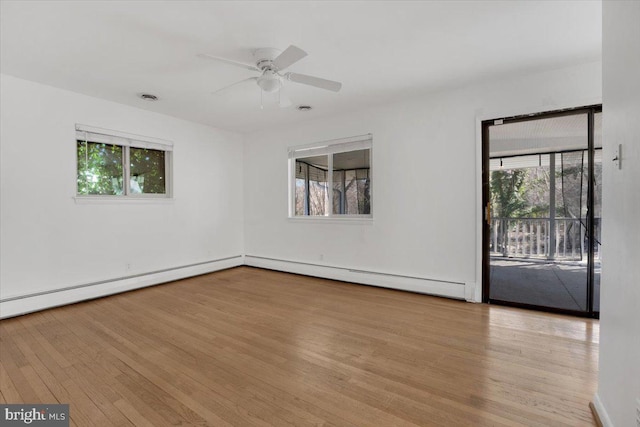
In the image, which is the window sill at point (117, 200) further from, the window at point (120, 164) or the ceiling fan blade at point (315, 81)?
the ceiling fan blade at point (315, 81)

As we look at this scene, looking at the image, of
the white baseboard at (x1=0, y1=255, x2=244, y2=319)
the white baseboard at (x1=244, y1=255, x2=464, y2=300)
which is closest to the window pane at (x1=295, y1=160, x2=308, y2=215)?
the white baseboard at (x1=244, y1=255, x2=464, y2=300)

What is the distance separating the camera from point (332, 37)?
243 cm

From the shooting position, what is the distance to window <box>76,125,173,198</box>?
12.2 feet

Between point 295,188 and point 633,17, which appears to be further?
point 295,188

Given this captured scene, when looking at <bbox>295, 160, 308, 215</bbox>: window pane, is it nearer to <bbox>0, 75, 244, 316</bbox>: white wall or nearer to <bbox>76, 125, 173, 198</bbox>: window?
<bbox>0, 75, 244, 316</bbox>: white wall

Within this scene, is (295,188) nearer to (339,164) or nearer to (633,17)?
(339,164)

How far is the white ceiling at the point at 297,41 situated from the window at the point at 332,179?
43.9 inches

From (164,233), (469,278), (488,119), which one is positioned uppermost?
(488,119)

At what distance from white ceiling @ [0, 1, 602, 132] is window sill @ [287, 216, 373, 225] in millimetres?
1767

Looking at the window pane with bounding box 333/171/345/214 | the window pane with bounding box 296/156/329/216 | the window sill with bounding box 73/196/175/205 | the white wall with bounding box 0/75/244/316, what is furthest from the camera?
the window pane with bounding box 296/156/329/216

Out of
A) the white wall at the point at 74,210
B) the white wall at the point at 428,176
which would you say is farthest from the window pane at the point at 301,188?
the white wall at the point at 74,210

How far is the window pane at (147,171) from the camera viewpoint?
4.27 metres

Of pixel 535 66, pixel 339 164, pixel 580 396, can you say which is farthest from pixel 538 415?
pixel 339 164

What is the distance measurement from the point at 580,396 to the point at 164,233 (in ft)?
15.8
